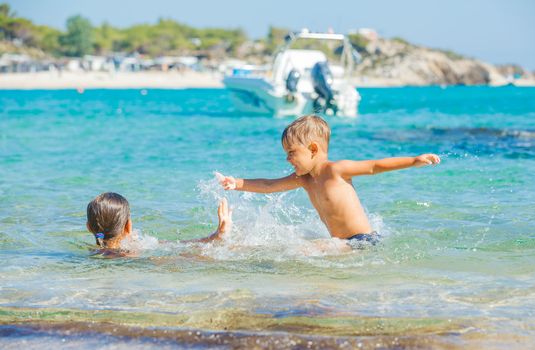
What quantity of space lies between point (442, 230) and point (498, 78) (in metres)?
145

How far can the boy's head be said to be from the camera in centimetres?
486

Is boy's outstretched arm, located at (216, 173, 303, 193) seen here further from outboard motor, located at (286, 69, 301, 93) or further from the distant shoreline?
the distant shoreline

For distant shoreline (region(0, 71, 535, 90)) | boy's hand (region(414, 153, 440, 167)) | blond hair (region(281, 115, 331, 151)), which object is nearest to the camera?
boy's hand (region(414, 153, 440, 167))

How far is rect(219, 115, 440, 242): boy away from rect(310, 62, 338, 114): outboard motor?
65.0ft

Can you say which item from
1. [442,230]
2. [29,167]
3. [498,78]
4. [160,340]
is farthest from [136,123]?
[498,78]

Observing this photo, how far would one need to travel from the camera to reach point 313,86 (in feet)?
84.9

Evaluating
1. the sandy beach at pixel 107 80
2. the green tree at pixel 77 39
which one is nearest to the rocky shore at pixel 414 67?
the sandy beach at pixel 107 80

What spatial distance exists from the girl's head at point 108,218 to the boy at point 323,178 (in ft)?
2.43

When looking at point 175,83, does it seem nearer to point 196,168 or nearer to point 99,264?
point 196,168

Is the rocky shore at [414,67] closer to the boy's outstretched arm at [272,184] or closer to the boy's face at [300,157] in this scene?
the boy's outstretched arm at [272,184]

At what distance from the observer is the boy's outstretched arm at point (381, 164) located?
15.1ft

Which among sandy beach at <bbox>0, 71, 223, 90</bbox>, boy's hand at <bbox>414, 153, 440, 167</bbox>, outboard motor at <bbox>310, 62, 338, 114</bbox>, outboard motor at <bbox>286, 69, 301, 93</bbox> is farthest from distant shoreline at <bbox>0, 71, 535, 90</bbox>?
boy's hand at <bbox>414, 153, 440, 167</bbox>

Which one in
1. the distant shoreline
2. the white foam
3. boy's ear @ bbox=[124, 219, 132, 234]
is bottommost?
the distant shoreline

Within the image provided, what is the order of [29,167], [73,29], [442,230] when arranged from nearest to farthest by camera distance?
[442,230] < [29,167] < [73,29]
